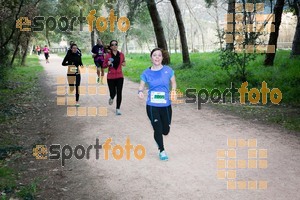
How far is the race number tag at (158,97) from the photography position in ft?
19.5

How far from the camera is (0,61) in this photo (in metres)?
17.0

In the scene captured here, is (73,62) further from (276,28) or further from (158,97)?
(276,28)

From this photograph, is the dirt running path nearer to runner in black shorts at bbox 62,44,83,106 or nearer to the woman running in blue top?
the woman running in blue top

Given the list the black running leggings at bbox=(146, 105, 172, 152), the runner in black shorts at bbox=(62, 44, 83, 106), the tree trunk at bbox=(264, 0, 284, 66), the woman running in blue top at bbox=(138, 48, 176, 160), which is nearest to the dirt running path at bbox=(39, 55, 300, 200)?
the black running leggings at bbox=(146, 105, 172, 152)

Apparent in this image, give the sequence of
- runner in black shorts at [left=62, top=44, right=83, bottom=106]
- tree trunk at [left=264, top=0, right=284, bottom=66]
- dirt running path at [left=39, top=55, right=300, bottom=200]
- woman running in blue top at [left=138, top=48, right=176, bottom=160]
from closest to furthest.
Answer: dirt running path at [left=39, top=55, right=300, bottom=200], woman running in blue top at [left=138, top=48, right=176, bottom=160], runner in black shorts at [left=62, top=44, right=83, bottom=106], tree trunk at [left=264, top=0, right=284, bottom=66]

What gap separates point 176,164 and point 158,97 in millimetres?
1247

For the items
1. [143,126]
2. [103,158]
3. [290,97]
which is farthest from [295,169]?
[290,97]

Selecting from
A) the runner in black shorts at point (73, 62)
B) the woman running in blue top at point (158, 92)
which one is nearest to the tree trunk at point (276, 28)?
the runner in black shorts at point (73, 62)

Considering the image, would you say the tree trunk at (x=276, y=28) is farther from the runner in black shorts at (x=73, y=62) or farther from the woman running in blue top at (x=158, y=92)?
the woman running in blue top at (x=158, y=92)

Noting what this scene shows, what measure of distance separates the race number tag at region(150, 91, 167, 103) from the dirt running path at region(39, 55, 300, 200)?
1131 millimetres

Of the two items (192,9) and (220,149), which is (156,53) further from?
(192,9)

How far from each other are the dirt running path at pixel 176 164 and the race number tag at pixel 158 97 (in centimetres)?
113

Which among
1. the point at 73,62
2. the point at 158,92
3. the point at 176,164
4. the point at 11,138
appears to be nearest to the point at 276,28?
the point at 73,62

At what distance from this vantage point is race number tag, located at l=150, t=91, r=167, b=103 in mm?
5930
